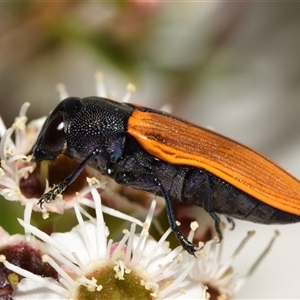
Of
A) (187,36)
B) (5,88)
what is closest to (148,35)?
(187,36)

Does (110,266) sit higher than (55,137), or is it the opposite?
(55,137)

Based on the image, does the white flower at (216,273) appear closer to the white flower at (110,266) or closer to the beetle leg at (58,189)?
the white flower at (110,266)

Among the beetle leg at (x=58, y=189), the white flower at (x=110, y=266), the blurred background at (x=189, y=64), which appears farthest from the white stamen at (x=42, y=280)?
the blurred background at (x=189, y=64)

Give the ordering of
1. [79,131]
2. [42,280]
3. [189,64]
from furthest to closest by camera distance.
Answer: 1. [189,64]
2. [79,131]
3. [42,280]

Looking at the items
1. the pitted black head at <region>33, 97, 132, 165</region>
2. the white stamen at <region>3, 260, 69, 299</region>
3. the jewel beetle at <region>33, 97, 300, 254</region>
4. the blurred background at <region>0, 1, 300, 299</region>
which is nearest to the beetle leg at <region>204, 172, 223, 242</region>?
the jewel beetle at <region>33, 97, 300, 254</region>

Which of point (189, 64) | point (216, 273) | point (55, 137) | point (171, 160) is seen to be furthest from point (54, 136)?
point (189, 64)

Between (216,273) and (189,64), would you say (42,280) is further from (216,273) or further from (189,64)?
(189,64)

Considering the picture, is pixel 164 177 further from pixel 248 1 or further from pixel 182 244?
pixel 248 1
